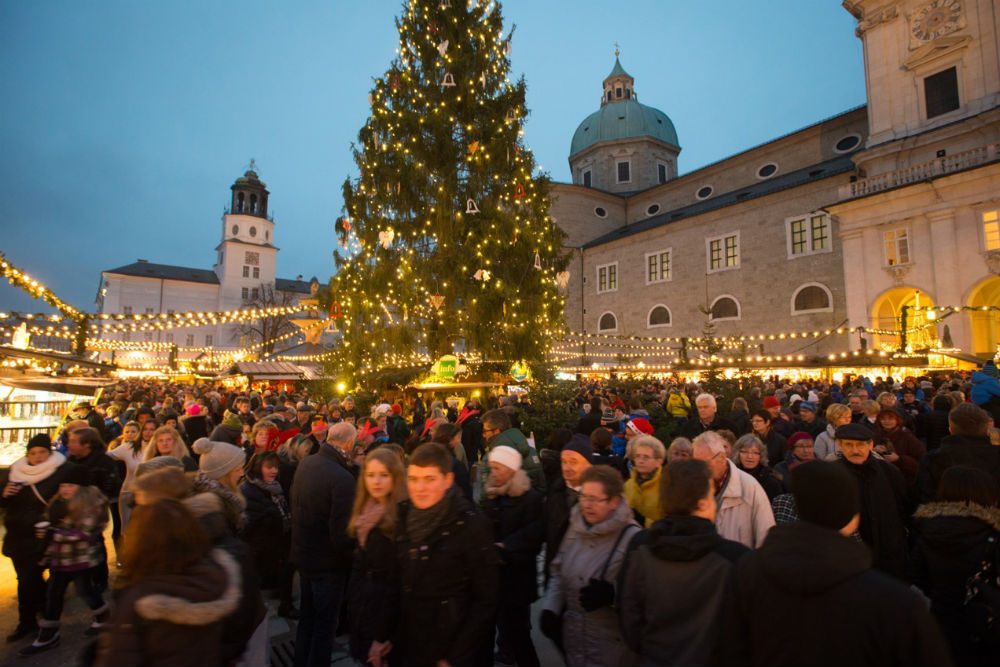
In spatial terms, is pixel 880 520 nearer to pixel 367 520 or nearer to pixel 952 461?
pixel 952 461

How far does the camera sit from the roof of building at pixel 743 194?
31484 mm

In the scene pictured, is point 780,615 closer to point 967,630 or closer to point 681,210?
point 967,630

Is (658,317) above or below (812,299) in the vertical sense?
above

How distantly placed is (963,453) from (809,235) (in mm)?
31257

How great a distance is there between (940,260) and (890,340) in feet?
12.6

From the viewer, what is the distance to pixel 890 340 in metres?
24.5

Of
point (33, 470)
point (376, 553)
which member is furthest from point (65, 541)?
point (376, 553)

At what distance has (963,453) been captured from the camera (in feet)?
13.4

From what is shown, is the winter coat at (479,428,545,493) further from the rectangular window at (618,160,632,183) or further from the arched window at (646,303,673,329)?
the rectangular window at (618,160,632,183)

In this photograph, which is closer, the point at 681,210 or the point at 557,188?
the point at 681,210

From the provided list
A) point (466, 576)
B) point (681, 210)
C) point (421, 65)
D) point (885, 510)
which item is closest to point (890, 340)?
point (681, 210)

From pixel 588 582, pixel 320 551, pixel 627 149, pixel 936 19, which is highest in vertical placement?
pixel 627 149

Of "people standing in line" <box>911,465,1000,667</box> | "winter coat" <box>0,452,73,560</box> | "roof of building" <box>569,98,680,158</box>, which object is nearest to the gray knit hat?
"winter coat" <box>0,452,73,560</box>

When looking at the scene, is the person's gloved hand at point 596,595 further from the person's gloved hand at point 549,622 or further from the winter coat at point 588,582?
the person's gloved hand at point 549,622
